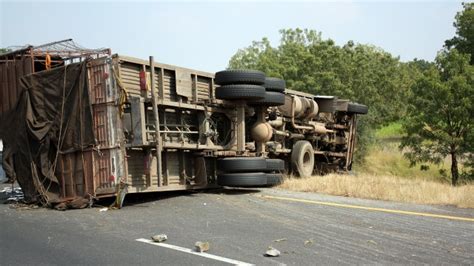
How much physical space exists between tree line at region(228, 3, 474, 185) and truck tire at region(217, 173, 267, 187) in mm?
10270

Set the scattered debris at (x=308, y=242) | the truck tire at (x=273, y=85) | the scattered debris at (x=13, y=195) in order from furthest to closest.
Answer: the truck tire at (x=273, y=85) < the scattered debris at (x=13, y=195) < the scattered debris at (x=308, y=242)

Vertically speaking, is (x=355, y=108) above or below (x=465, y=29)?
below

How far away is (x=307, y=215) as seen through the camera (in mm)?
8328

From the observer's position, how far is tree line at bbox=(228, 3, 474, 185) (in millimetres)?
19875

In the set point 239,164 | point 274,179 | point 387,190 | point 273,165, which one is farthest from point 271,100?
point 387,190

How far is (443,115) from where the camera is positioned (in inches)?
801

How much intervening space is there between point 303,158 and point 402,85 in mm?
31982

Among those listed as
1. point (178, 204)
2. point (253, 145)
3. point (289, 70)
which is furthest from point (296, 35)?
point (178, 204)

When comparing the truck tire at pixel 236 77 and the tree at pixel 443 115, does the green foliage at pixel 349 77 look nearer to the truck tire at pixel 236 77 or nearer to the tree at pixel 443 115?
the tree at pixel 443 115

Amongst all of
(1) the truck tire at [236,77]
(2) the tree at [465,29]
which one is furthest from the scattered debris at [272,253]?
(2) the tree at [465,29]

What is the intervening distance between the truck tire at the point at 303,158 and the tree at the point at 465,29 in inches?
1301

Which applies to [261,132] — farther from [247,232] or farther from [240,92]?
[247,232]

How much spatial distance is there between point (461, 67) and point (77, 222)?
17607 millimetres

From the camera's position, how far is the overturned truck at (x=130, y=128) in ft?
32.1
